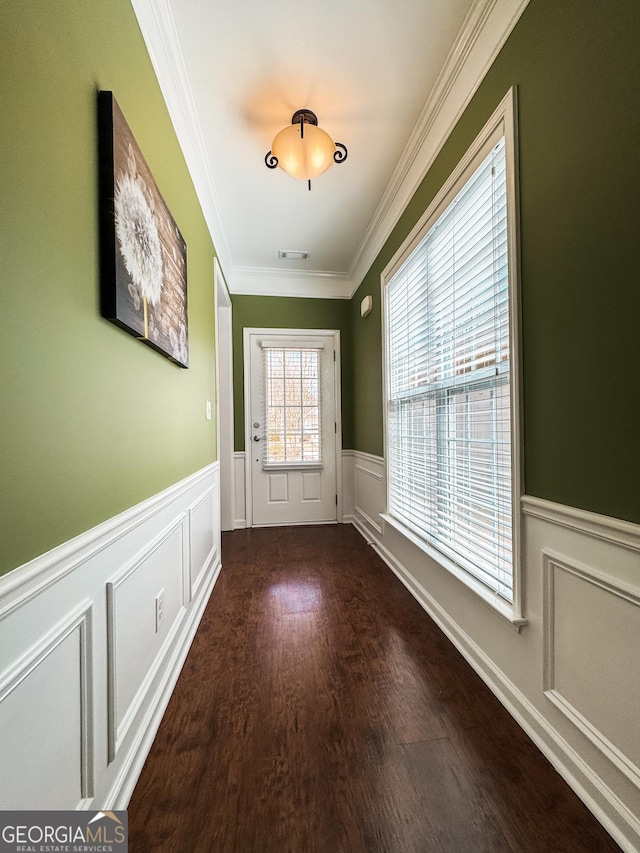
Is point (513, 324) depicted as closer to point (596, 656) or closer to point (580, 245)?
point (580, 245)

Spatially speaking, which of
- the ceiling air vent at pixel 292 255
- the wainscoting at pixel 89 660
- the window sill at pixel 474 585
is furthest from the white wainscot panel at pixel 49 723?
the ceiling air vent at pixel 292 255

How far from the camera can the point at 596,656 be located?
0.94m

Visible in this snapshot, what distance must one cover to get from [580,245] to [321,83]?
145 cm

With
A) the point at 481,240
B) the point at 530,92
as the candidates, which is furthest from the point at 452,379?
the point at 530,92

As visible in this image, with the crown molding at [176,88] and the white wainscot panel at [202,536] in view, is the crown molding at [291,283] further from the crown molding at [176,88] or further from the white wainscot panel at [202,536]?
the white wainscot panel at [202,536]

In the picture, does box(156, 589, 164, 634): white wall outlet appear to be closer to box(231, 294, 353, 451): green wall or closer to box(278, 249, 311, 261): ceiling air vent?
box(231, 294, 353, 451): green wall

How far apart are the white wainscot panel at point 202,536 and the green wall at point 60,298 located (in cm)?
75

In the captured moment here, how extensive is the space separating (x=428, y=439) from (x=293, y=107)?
1869mm

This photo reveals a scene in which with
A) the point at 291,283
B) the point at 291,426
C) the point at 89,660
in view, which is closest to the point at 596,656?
the point at 89,660

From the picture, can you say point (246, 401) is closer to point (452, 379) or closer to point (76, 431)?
point (452, 379)

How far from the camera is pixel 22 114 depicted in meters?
0.62

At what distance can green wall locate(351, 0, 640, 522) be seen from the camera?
86cm

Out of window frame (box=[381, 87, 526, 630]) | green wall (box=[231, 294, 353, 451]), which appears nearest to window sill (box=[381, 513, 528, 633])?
window frame (box=[381, 87, 526, 630])

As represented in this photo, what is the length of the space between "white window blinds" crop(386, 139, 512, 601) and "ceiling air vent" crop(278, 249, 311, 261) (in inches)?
49.4
